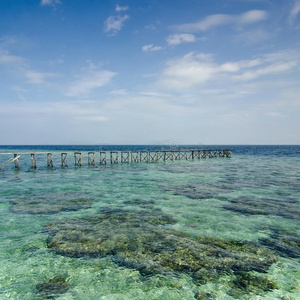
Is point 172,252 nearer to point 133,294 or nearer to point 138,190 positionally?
point 133,294

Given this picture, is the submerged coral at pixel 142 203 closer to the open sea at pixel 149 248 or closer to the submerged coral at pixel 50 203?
the open sea at pixel 149 248

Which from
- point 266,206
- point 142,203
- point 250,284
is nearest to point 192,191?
point 142,203

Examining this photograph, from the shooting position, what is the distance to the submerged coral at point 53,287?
581 centimetres

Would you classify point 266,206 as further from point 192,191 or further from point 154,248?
point 154,248

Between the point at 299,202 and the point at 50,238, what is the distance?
1465cm

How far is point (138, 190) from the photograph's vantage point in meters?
18.6

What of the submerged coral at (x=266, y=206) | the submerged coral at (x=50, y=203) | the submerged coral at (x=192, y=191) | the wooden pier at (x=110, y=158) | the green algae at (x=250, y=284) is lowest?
the submerged coral at (x=266, y=206)

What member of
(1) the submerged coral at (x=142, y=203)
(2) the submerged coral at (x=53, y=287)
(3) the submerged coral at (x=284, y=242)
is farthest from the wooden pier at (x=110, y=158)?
(3) the submerged coral at (x=284, y=242)

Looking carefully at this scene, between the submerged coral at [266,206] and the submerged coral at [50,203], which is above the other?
the submerged coral at [50,203]

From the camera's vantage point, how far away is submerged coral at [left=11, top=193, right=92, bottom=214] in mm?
13000

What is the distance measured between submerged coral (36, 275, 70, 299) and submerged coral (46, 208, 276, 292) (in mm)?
1350

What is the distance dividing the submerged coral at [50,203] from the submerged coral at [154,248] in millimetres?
2431

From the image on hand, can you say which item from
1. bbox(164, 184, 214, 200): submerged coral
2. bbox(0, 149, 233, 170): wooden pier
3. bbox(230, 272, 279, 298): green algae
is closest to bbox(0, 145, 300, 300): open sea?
bbox(230, 272, 279, 298): green algae

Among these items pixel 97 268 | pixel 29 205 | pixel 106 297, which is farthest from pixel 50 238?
pixel 29 205
